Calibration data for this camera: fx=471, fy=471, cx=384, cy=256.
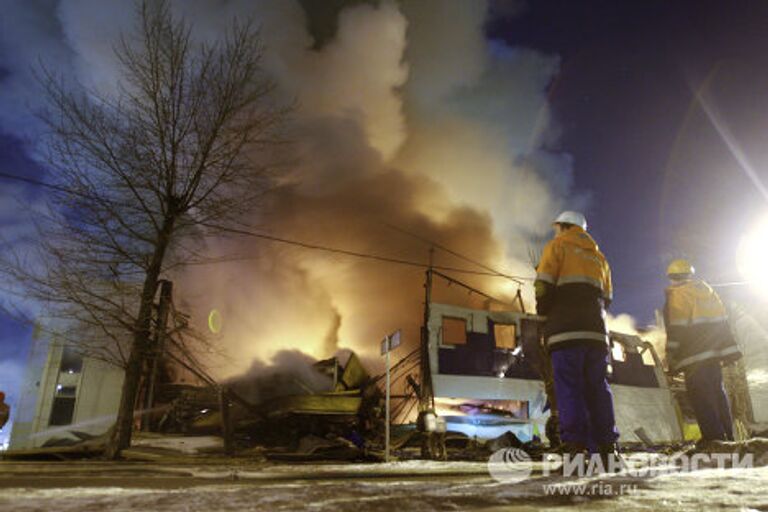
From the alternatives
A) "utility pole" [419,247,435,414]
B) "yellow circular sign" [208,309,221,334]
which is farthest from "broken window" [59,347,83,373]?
"utility pole" [419,247,435,414]

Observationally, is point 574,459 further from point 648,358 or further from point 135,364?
point 648,358

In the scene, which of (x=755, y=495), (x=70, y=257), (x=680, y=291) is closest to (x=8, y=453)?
(x=70, y=257)

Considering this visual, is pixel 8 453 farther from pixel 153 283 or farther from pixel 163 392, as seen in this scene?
pixel 163 392

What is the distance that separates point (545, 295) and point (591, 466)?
1278mm

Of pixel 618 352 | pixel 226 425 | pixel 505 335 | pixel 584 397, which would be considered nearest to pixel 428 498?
pixel 584 397

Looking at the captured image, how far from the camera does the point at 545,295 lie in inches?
149

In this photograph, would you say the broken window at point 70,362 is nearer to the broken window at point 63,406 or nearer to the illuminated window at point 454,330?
the broken window at point 63,406

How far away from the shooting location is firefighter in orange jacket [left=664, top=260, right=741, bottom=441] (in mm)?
5145

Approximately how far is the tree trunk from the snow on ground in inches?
234

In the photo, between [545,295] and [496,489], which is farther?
[545,295]

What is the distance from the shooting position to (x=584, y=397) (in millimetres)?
3605

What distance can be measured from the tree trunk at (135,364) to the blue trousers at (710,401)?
7.80m

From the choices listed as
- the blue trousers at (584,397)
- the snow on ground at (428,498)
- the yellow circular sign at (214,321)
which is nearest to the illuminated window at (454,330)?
the yellow circular sign at (214,321)

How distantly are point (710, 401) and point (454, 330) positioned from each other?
13.3 m
